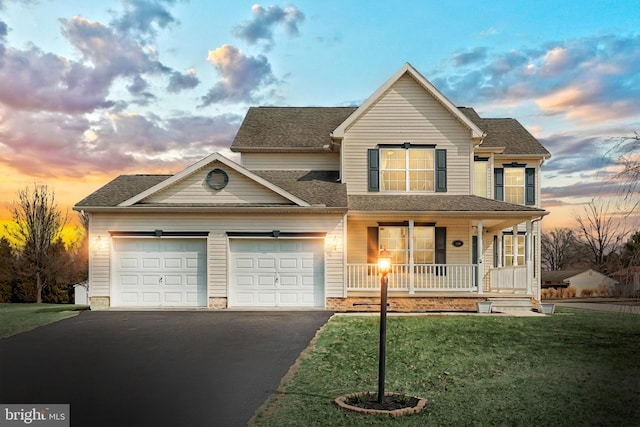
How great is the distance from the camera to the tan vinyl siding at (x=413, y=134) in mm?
23516

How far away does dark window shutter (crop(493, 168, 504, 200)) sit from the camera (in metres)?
26.2

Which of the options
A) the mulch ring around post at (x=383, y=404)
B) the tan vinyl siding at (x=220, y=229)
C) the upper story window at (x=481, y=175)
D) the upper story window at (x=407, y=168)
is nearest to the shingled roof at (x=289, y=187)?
the tan vinyl siding at (x=220, y=229)

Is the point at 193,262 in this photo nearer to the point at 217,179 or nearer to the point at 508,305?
the point at 217,179

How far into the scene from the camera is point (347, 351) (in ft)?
43.5

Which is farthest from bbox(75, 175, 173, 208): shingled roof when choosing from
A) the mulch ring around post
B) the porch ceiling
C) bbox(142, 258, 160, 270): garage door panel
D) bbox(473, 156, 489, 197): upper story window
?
the mulch ring around post

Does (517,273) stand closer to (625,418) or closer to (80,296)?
(625,418)

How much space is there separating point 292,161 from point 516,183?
921 cm

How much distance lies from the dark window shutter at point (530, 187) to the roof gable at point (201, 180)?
10.5m

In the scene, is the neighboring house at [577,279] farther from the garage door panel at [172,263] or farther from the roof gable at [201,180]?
the garage door panel at [172,263]

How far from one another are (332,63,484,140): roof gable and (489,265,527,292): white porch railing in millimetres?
4859

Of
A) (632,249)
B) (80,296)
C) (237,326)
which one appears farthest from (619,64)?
(80,296)

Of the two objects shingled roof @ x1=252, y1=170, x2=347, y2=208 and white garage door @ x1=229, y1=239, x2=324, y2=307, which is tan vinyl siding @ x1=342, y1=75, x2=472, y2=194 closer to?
shingled roof @ x1=252, y1=170, x2=347, y2=208

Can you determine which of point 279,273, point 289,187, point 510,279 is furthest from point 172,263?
point 510,279

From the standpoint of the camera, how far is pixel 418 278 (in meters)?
22.5
